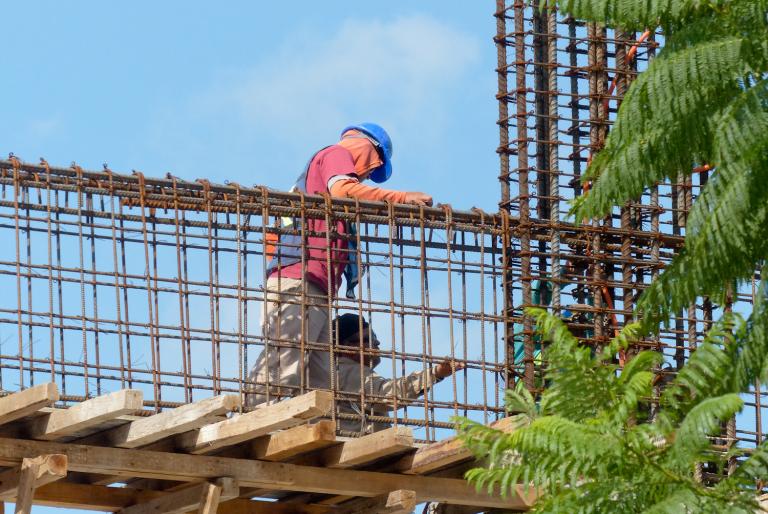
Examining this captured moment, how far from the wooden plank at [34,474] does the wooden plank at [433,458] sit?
2.74 metres

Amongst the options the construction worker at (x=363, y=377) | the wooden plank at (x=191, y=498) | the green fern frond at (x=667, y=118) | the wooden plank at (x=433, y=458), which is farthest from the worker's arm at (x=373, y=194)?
the green fern frond at (x=667, y=118)

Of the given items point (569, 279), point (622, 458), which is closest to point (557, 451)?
point (622, 458)

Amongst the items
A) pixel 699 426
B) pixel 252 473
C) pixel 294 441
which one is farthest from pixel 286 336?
pixel 699 426

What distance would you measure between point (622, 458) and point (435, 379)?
18.4ft

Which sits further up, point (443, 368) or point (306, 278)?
point (306, 278)

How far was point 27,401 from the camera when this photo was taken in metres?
12.8

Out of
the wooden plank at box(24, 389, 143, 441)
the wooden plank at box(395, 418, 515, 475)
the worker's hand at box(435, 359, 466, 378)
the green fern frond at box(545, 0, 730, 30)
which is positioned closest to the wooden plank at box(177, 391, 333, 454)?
the wooden plank at box(24, 389, 143, 441)

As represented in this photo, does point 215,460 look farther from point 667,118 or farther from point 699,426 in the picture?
point 699,426

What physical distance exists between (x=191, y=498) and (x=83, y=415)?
1599mm

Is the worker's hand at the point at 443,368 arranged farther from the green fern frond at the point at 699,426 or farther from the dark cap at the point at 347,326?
the green fern frond at the point at 699,426

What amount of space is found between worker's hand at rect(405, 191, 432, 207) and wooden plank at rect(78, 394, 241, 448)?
114 inches

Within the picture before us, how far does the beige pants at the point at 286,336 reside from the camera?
1481 cm

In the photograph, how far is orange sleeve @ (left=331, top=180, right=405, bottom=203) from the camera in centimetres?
1559

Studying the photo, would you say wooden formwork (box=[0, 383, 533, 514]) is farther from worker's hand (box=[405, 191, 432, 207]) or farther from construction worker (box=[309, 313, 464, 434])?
worker's hand (box=[405, 191, 432, 207])
